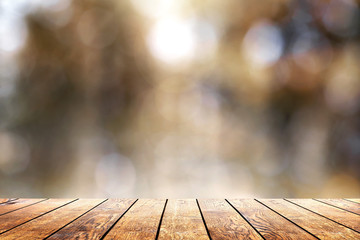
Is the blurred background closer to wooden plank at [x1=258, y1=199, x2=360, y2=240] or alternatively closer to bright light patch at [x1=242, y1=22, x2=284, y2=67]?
bright light patch at [x1=242, y1=22, x2=284, y2=67]

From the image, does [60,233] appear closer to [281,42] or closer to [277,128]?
[277,128]

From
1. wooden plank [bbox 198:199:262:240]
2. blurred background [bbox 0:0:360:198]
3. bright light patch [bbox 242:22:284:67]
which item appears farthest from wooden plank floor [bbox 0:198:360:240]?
bright light patch [bbox 242:22:284:67]

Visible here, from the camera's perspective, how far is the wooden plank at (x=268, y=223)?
2.79 ft

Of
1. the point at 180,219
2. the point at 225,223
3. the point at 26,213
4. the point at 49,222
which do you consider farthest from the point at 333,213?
the point at 26,213

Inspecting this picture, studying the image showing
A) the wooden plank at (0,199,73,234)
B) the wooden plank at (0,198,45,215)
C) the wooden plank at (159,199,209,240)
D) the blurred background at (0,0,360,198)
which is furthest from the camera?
the blurred background at (0,0,360,198)

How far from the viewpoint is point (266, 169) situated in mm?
1486

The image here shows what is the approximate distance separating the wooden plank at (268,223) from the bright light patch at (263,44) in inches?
26.1

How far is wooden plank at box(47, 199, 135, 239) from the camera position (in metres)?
0.85

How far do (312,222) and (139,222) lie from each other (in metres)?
0.54

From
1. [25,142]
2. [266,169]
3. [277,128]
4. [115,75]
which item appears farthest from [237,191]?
[25,142]

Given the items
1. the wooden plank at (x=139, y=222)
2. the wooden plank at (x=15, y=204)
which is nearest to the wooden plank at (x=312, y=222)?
the wooden plank at (x=139, y=222)

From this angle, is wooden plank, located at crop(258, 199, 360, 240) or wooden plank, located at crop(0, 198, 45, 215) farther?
wooden plank, located at crop(0, 198, 45, 215)

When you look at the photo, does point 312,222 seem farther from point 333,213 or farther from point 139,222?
point 139,222

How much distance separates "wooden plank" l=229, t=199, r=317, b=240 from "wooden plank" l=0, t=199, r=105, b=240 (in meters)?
0.58
